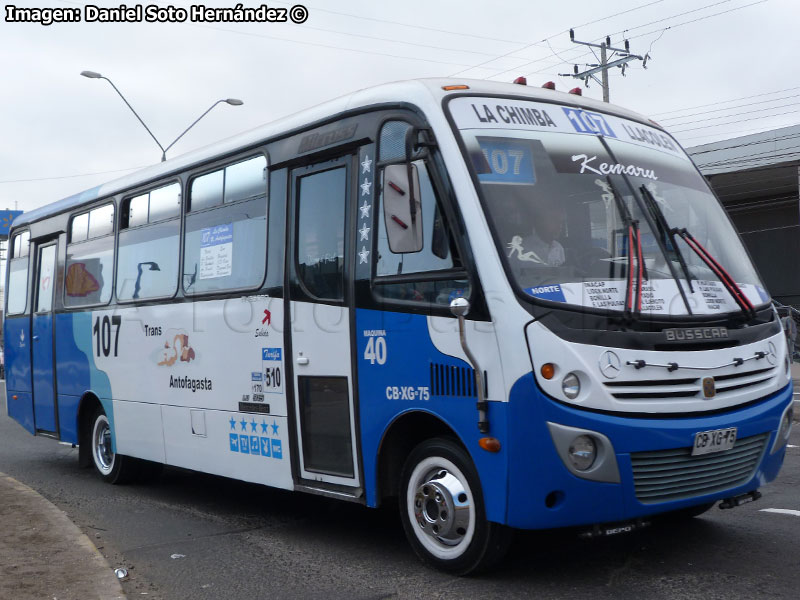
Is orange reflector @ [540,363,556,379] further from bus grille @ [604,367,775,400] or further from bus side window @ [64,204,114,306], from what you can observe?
bus side window @ [64,204,114,306]

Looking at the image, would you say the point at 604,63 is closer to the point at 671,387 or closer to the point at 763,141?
the point at 763,141

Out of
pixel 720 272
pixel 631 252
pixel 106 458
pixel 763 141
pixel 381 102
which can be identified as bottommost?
pixel 106 458

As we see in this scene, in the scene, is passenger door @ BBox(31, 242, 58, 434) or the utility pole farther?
the utility pole

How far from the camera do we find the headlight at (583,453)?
16.8 ft

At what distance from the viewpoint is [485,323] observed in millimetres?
5359

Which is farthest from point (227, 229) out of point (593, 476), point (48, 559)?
point (593, 476)

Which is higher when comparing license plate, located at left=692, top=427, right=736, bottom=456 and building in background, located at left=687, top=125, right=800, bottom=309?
building in background, located at left=687, top=125, right=800, bottom=309

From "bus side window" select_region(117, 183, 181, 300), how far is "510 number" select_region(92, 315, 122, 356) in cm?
27

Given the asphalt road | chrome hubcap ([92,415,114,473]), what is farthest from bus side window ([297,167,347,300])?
chrome hubcap ([92,415,114,473])

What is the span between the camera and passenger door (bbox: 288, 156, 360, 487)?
650 cm

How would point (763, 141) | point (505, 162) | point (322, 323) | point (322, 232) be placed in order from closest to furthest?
1. point (505, 162)
2. point (322, 323)
3. point (322, 232)
4. point (763, 141)

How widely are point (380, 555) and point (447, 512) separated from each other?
3.39 ft

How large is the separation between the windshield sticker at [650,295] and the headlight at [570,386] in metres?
0.42

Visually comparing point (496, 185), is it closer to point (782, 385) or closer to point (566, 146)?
point (566, 146)
